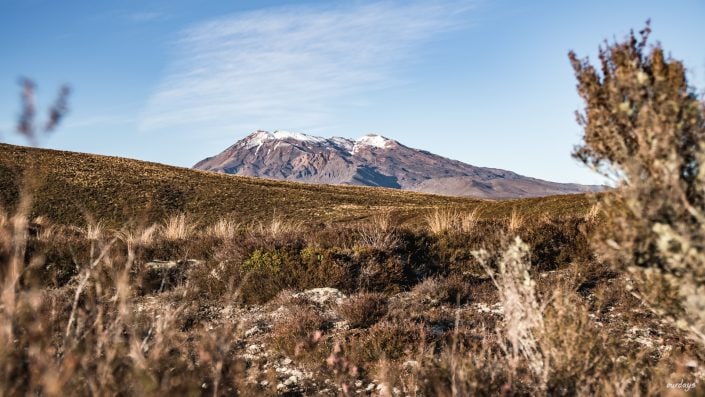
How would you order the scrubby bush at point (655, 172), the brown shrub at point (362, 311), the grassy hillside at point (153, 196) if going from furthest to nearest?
the grassy hillside at point (153, 196)
the brown shrub at point (362, 311)
the scrubby bush at point (655, 172)

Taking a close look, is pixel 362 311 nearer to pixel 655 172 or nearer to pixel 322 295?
pixel 322 295

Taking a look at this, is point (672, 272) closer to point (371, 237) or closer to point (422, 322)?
point (422, 322)

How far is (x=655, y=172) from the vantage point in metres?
3.59

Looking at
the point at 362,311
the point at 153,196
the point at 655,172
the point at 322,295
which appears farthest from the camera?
the point at 153,196

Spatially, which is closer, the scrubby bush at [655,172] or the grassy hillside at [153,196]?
the scrubby bush at [655,172]

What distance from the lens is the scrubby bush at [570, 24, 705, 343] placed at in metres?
3.39

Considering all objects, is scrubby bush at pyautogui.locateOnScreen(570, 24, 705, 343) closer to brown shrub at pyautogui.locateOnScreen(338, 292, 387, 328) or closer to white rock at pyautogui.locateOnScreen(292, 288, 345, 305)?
brown shrub at pyautogui.locateOnScreen(338, 292, 387, 328)

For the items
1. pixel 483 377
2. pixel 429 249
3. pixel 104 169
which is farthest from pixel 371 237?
pixel 104 169

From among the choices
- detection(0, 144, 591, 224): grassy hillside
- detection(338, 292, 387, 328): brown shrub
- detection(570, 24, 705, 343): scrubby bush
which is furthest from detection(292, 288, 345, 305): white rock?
detection(0, 144, 591, 224): grassy hillside

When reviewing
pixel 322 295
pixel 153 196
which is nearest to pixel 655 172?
pixel 322 295

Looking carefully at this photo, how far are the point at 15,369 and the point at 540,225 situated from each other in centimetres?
1184

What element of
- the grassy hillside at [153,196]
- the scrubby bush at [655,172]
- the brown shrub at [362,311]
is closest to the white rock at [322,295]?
the brown shrub at [362,311]

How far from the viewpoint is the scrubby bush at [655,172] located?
133 inches

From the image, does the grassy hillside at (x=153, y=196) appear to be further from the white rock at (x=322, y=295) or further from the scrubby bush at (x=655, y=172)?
the scrubby bush at (x=655, y=172)
